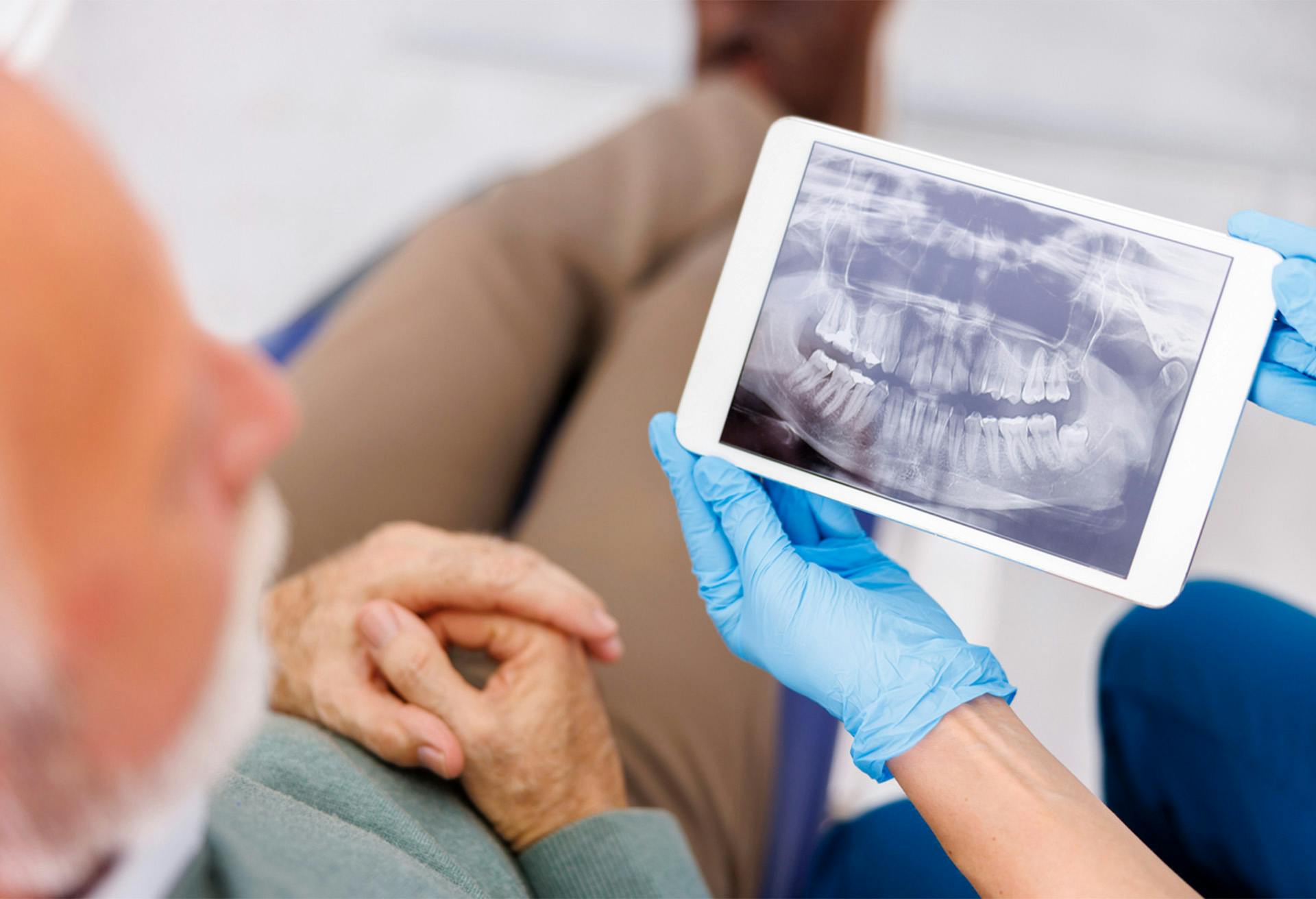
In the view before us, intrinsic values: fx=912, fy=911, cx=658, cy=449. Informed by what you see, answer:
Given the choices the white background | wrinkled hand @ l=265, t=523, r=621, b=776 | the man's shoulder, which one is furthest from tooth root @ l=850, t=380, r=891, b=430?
the white background

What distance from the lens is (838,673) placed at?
551 millimetres

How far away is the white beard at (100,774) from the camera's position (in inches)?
9.9

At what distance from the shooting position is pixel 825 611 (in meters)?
0.56

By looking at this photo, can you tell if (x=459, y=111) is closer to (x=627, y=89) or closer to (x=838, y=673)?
(x=627, y=89)

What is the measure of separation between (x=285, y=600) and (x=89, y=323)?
0.46 m

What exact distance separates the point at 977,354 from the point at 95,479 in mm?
480

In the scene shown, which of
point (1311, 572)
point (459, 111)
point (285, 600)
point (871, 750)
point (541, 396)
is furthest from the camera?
point (459, 111)

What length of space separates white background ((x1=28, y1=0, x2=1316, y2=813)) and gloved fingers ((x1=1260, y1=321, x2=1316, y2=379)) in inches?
27.0

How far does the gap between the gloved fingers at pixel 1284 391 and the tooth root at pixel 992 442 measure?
0.18 m

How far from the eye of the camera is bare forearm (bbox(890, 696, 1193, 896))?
1.39ft

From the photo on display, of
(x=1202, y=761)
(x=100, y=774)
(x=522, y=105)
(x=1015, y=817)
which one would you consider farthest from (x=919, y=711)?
(x=522, y=105)

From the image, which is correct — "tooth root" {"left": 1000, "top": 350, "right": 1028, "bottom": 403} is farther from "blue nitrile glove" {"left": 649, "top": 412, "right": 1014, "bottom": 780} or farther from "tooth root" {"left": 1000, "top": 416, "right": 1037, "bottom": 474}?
"blue nitrile glove" {"left": 649, "top": 412, "right": 1014, "bottom": 780}

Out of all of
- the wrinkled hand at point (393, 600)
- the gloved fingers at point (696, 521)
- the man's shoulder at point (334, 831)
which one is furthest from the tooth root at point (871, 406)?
the man's shoulder at point (334, 831)

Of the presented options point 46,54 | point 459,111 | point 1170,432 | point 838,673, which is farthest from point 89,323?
point 46,54
